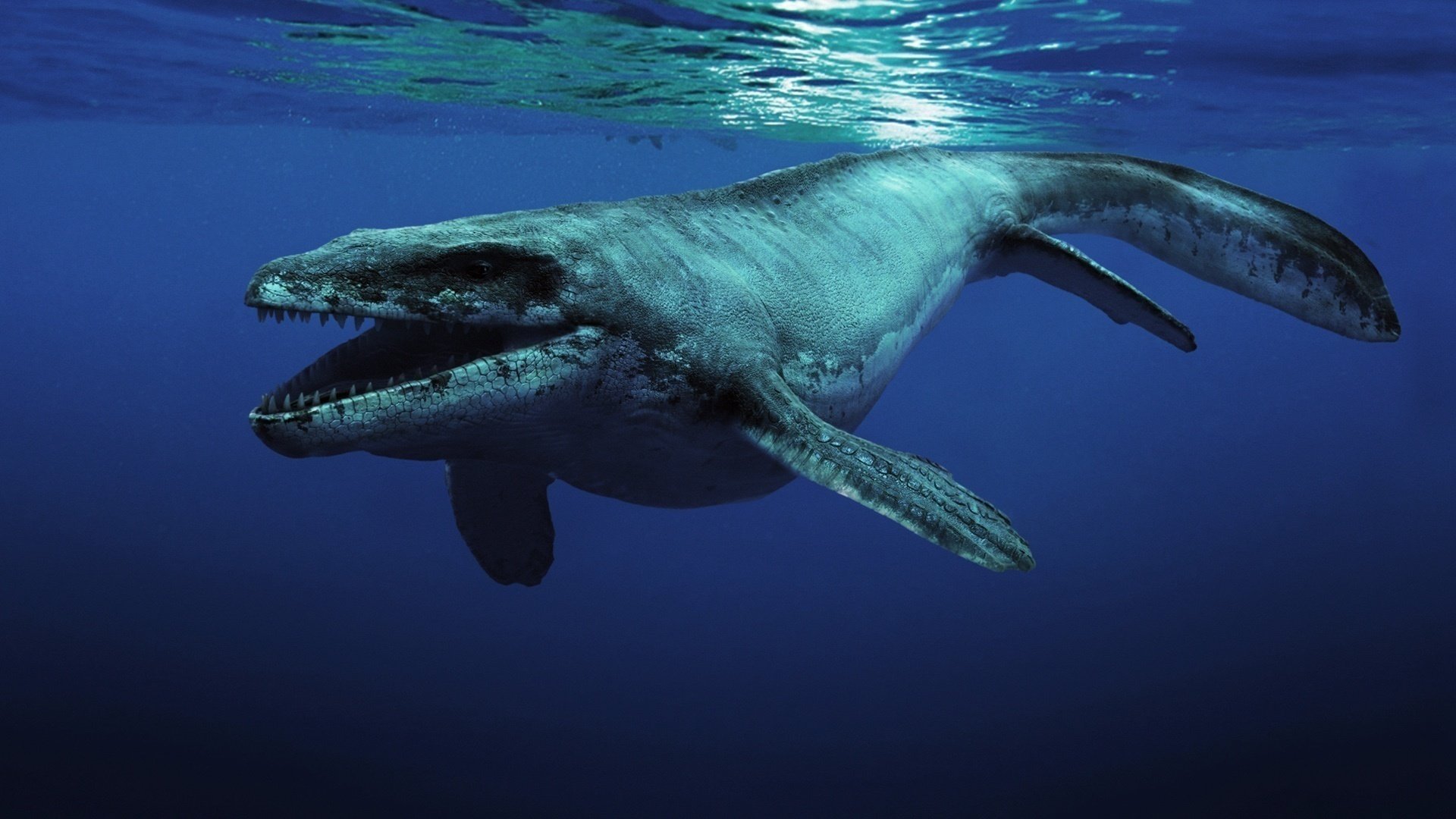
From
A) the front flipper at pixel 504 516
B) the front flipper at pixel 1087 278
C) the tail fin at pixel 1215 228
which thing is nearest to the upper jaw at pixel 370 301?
the front flipper at pixel 504 516

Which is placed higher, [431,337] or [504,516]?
[431,337]

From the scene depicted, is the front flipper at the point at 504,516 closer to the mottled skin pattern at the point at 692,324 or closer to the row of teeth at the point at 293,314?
the mottled skin pattern at the point at 692,324

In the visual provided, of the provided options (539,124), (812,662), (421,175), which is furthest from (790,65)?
(421,175)

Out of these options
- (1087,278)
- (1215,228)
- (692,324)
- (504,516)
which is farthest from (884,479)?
(1215,228)

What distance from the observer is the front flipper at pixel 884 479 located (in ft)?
11.9

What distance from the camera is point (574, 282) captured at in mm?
3977

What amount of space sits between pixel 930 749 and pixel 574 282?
40.6ft

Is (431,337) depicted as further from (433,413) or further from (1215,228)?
(1215,228)

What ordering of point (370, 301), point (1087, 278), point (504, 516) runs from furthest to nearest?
1. point (1087, 278)
2. point (504, 516)
3. point (370, 301)

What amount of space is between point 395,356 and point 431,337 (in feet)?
0.65

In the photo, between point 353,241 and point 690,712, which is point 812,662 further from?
point 353,241

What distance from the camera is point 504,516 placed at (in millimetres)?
5961

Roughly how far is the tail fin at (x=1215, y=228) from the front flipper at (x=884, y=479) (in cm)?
349

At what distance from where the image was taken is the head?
3377mm
